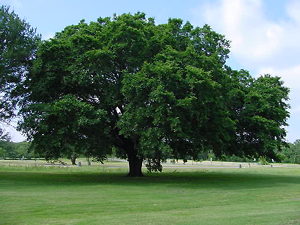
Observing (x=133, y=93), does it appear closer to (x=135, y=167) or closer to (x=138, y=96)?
(x=138, y=96)

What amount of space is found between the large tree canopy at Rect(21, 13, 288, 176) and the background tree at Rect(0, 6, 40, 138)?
1.50 m

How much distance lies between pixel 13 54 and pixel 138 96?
1098 cm

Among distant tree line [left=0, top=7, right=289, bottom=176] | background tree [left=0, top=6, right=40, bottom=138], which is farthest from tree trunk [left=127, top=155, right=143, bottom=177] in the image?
background tree [left=0, top=6, right=40, bottom=138]

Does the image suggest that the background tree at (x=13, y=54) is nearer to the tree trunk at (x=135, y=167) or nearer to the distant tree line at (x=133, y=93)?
the distant tree line at (x=133, y=93)

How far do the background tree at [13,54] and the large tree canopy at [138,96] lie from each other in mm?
1499

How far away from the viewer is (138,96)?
2427 cm

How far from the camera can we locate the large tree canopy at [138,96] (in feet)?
78.0

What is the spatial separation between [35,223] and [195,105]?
1518cm

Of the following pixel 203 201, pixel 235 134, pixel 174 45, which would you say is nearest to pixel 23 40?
pixel 174 45

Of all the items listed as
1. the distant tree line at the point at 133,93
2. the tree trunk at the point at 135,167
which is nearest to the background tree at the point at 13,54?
the distant tree line at the point at 133,93

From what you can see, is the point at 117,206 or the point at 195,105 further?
the point at 195,105

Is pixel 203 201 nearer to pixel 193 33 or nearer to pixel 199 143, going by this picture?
pixel 199 143

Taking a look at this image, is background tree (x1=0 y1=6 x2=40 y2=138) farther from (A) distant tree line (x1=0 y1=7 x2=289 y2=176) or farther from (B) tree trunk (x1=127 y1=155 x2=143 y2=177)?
(B) tree trunk (x1=127 y1=155 x2=143 y2=177)

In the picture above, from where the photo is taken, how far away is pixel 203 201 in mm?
16141
